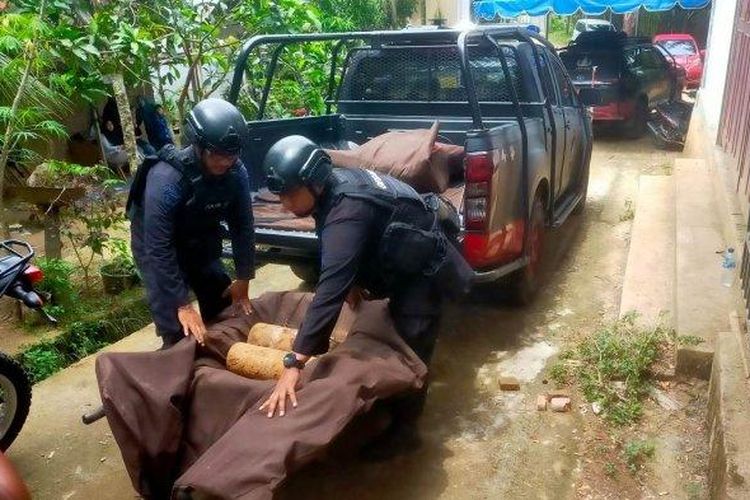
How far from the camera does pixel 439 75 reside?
5156 mm

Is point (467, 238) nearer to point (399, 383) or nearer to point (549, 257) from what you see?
point (399, 383)

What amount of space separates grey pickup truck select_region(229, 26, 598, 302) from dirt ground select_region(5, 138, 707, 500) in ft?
1.72

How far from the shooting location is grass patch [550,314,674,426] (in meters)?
3.48

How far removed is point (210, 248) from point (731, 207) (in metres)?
3.89

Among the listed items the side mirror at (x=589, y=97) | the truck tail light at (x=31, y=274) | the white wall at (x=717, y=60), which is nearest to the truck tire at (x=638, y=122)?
the white wall at (x=717, y=60)

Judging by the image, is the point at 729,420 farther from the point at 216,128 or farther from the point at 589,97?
the point at 589,97

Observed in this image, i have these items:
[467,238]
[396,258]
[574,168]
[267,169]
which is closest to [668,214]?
[574,168]

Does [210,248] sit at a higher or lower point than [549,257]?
higher

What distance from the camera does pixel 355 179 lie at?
284 cm

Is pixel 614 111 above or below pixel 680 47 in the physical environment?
above

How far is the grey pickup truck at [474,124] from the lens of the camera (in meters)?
3.90

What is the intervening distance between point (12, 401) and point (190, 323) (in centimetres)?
112

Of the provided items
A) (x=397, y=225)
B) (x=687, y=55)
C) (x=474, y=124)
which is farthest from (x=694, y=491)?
(x=687, y=55)

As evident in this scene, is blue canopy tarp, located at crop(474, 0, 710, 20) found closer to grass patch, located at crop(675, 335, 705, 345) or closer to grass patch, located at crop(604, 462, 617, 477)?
grass patch, located at crop(675, 335, 705, 345)
